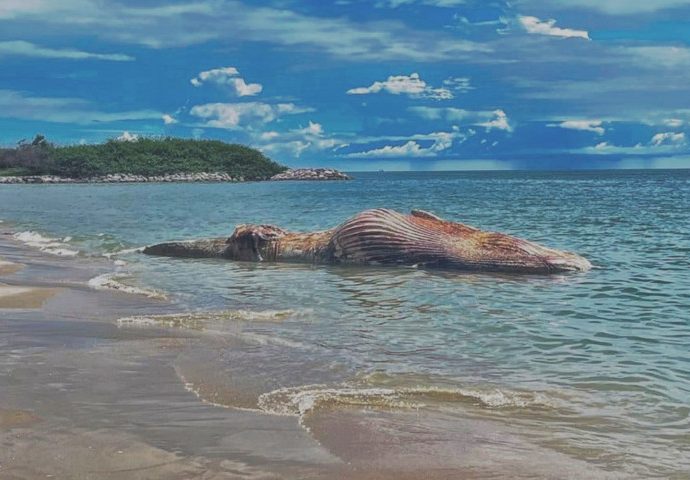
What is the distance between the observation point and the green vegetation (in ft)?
430

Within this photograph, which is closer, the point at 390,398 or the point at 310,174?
the point at 390,398

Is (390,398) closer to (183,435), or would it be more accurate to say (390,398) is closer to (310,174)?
(183,435)

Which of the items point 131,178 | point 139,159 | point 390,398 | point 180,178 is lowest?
point 390,398

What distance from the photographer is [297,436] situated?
466 centimetres

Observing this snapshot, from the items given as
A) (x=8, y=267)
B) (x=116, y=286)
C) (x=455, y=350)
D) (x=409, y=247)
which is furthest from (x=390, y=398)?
(x=8, y=267)

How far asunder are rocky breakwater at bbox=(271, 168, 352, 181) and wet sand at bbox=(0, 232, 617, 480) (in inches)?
5895

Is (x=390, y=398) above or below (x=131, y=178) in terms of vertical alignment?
below

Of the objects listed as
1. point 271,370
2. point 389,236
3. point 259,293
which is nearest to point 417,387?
point 271,370

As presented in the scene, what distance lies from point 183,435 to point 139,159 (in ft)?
483

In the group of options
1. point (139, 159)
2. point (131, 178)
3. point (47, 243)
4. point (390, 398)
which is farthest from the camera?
point (139, 159)

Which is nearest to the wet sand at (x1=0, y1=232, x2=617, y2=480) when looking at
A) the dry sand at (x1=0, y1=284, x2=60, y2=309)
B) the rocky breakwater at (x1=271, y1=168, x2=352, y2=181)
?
→ the dry sand at (x1=0, y1=284, x2=60, y2=309)

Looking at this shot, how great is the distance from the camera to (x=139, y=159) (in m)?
146

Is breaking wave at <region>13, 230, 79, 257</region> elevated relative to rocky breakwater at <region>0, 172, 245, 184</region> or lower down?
lower down

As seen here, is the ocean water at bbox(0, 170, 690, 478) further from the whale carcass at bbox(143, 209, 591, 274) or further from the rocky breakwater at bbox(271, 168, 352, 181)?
the rocky breakwater at bbox(271, 168, 352, 181)
